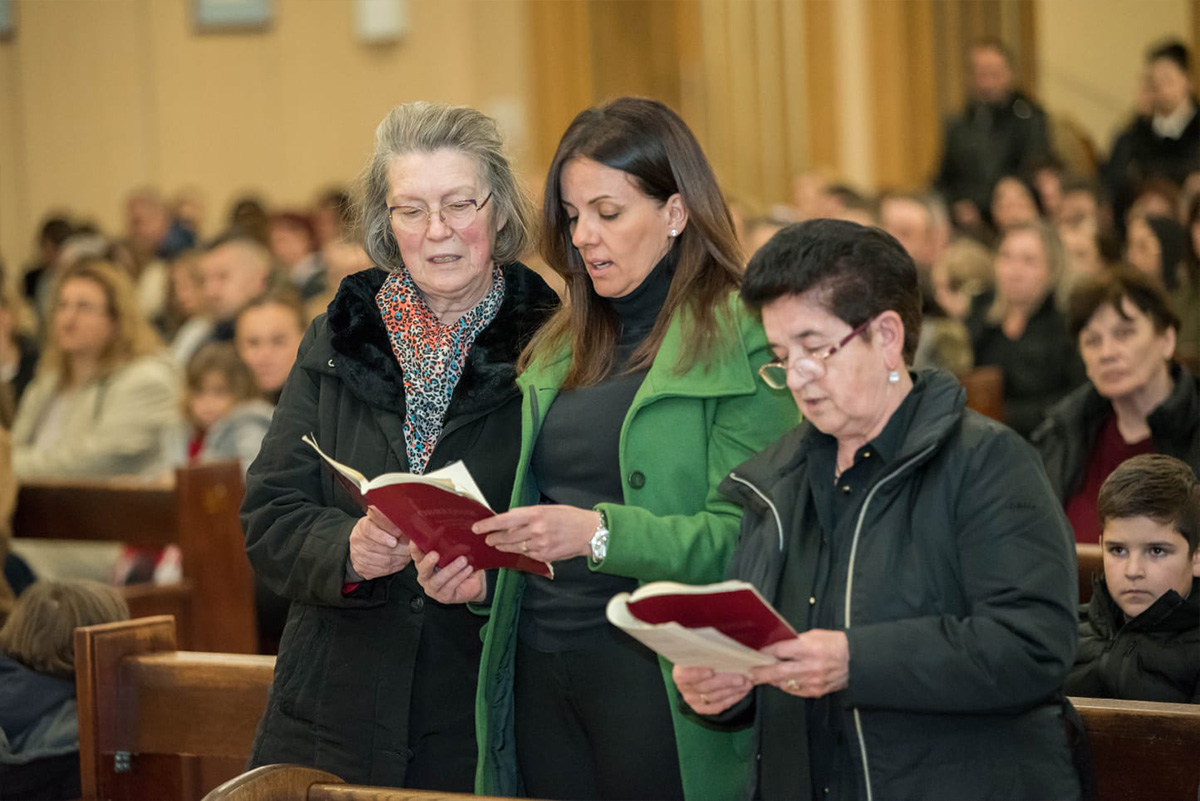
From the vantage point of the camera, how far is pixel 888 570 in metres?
2.14

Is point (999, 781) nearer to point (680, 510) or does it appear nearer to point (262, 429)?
point (680, 510)

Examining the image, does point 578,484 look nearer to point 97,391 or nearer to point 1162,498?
point 1162,498

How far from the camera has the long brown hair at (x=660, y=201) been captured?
2602 millimetres

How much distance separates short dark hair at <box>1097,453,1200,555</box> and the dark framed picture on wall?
11.3 m

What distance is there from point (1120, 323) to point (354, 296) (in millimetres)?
2373

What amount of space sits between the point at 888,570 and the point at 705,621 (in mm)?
297

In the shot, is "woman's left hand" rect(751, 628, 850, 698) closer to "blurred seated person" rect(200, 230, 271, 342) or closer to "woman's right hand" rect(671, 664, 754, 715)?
"woman's right hand" rect(671, 664, 754, 715)

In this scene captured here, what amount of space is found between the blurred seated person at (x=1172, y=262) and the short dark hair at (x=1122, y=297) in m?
2.32

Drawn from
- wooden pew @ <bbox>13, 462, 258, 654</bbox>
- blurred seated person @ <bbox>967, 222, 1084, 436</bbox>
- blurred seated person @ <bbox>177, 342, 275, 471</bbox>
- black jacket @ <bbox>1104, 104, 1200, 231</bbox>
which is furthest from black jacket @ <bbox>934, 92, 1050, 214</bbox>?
wooden pew @ <bbox>13, 462, 258, 654</bbox>

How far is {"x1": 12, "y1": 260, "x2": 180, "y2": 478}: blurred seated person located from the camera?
5840mm

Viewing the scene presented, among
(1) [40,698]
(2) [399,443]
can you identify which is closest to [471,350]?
(2) [399,443]

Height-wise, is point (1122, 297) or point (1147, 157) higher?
point (1147, 157)

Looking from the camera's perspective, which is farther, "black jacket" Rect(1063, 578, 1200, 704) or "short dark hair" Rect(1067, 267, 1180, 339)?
"short dark hair" Rect(1067, 267, 1180, 339)

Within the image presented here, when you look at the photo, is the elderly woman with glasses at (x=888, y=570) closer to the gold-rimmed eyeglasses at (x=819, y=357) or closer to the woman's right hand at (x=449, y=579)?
the gold-rimmed eyeglasses at (x=819, y=357)
